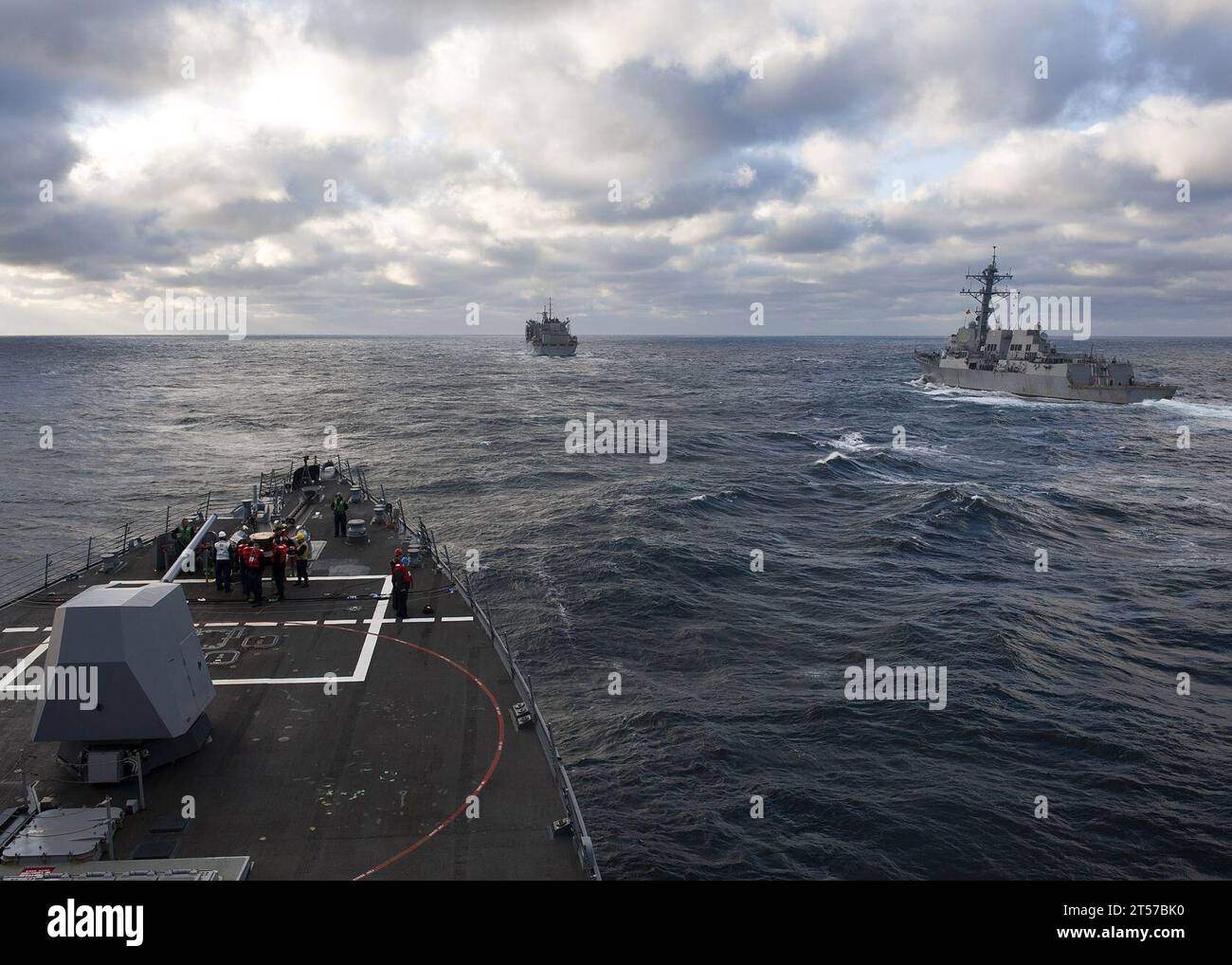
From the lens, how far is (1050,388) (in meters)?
103

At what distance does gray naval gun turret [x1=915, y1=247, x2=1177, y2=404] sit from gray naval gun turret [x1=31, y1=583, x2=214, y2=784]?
110628 mm

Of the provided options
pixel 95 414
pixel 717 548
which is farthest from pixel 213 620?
pixel 95 414

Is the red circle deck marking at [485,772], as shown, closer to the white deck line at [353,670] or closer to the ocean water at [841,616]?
the white deck line at [353,670]

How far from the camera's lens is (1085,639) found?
28.3m

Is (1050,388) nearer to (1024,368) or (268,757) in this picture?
(1024,368)

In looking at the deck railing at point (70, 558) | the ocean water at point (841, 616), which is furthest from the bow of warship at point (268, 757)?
the deck railing at point (70, 558)

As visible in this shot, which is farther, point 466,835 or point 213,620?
point 213,620

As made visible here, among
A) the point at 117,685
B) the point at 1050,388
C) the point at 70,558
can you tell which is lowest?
the point at 70,558

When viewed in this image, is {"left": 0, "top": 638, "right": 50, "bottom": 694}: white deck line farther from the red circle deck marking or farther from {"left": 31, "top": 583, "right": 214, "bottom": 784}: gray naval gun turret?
the red circle deck marking

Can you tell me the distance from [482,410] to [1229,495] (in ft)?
256

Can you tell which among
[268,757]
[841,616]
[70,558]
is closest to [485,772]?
[268,757]

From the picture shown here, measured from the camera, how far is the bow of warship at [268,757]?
1148 cm

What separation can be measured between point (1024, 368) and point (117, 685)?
383ft

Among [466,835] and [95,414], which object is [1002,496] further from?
[95,414]
